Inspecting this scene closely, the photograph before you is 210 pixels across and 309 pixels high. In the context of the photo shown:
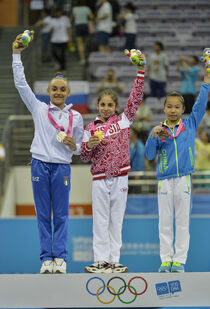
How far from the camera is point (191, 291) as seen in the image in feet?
20.3

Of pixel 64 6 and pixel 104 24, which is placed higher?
pixel 64 6

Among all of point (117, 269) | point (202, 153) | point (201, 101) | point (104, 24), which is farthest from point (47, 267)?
point (104, 24)

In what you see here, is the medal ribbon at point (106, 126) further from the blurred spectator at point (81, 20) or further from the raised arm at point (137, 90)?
the blurred spectator at point (81, 20)

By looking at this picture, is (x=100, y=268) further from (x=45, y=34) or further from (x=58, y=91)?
(x=45, y=34)

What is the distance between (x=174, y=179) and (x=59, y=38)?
7.75 metres

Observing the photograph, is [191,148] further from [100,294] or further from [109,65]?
[109,65]

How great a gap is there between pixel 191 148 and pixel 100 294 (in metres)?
1.52

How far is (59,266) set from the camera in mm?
6336

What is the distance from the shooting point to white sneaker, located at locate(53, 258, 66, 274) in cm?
630

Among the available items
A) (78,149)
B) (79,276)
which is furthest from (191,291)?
(78,149)

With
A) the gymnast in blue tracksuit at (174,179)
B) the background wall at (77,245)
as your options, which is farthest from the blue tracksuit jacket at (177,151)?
the background wall at (77,245)

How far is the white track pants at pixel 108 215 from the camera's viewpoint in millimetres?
6465

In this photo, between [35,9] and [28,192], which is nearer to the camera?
[28,192]

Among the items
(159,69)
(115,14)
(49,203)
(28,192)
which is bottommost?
(49,203)
